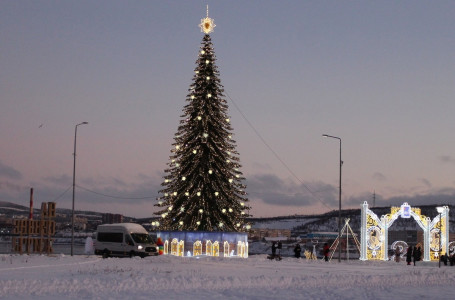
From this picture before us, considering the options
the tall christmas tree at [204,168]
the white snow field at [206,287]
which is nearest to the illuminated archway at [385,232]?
the tall christmas tree at [204,168]

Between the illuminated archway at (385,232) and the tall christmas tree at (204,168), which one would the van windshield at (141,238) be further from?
the illuminated archway at (385,232)

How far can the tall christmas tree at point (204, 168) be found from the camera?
5494 centimetres

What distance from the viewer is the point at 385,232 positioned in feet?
186

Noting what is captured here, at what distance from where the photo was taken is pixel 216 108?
55.9 meters

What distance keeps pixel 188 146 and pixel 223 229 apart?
7272 millimetres

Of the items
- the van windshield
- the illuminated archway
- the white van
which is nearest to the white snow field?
the white van

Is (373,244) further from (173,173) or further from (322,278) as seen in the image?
(322,278)

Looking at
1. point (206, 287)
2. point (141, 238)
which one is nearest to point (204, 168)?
point (141, 238)

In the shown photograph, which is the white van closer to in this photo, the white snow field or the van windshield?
the van windshield

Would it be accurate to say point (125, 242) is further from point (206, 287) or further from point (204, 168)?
point (206, 287)

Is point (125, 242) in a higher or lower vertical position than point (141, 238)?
lower

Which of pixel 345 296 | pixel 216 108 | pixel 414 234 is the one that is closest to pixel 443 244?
pixel 216 108

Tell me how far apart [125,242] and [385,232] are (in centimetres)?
2166

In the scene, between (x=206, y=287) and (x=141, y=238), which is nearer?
(x=206, y=287)
